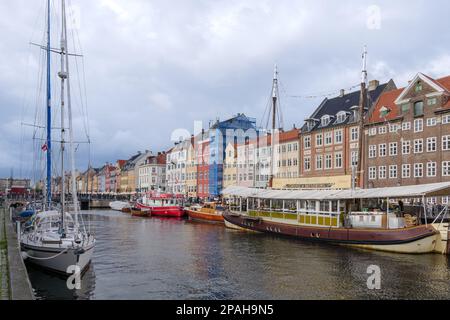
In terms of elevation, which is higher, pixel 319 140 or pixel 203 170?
pixel 319 140

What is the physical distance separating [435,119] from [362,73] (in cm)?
1475

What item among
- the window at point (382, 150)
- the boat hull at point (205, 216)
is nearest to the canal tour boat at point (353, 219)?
the boat hull at point (205, 216)

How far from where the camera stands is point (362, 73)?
42.1m

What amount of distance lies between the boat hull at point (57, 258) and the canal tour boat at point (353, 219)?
21.5 meters

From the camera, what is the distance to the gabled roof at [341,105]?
63369 mm

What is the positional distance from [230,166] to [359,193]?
179 ft

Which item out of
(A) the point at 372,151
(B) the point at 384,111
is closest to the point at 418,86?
(B) the point at 384,111

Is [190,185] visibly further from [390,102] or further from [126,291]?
[126,291]

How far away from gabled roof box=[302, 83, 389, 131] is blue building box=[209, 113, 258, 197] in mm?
26997

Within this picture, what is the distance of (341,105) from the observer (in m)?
67.2

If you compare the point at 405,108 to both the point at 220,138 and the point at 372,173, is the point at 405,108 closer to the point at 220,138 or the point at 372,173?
the point at 372,173

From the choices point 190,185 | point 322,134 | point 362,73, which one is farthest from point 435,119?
point 190,185

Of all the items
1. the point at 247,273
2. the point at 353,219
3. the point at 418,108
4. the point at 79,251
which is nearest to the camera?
the point at 79,251

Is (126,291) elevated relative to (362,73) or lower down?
lower down
